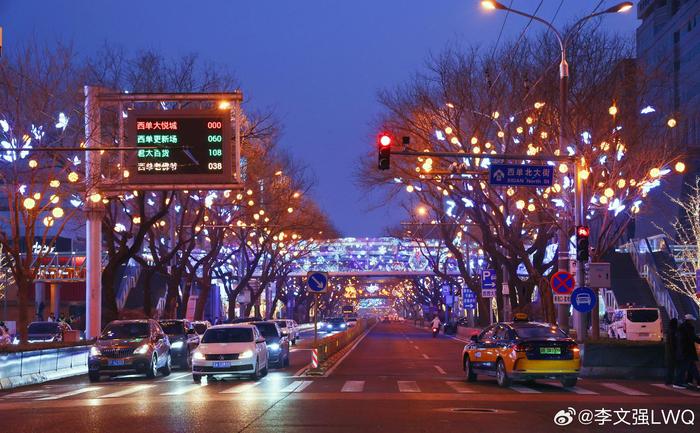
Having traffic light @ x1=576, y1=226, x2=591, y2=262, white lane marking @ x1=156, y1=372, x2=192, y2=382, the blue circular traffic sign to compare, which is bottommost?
white lane marking @ x1=156, y1=372, x2=192, y2=382

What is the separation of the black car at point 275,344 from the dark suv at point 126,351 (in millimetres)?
4393

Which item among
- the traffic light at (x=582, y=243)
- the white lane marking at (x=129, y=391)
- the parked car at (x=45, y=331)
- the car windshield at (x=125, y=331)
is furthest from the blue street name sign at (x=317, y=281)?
the parked car at (x=45, y=331)

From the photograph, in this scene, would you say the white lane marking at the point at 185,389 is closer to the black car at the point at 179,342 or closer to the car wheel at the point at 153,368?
the car wheel at the point at 153,368

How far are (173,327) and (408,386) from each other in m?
12.7

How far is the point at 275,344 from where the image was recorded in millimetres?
31969

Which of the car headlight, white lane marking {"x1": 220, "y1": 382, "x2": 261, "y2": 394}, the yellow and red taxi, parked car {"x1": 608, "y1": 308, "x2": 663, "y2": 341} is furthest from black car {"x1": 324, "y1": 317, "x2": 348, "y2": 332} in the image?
the yellow and red taxi

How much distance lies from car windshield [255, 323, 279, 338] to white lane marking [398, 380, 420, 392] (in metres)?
9.01

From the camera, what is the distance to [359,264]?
359 ft

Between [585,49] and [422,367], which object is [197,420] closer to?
[422,367]

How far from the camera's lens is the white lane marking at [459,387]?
70.8ft

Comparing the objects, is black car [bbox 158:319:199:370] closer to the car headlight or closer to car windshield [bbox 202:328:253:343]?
the car headlight

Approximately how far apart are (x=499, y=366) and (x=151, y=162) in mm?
11819

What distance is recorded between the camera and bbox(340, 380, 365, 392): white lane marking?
2155 centimetres

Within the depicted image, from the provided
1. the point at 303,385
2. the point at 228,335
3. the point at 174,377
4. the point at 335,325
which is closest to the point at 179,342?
the point at 174,377
